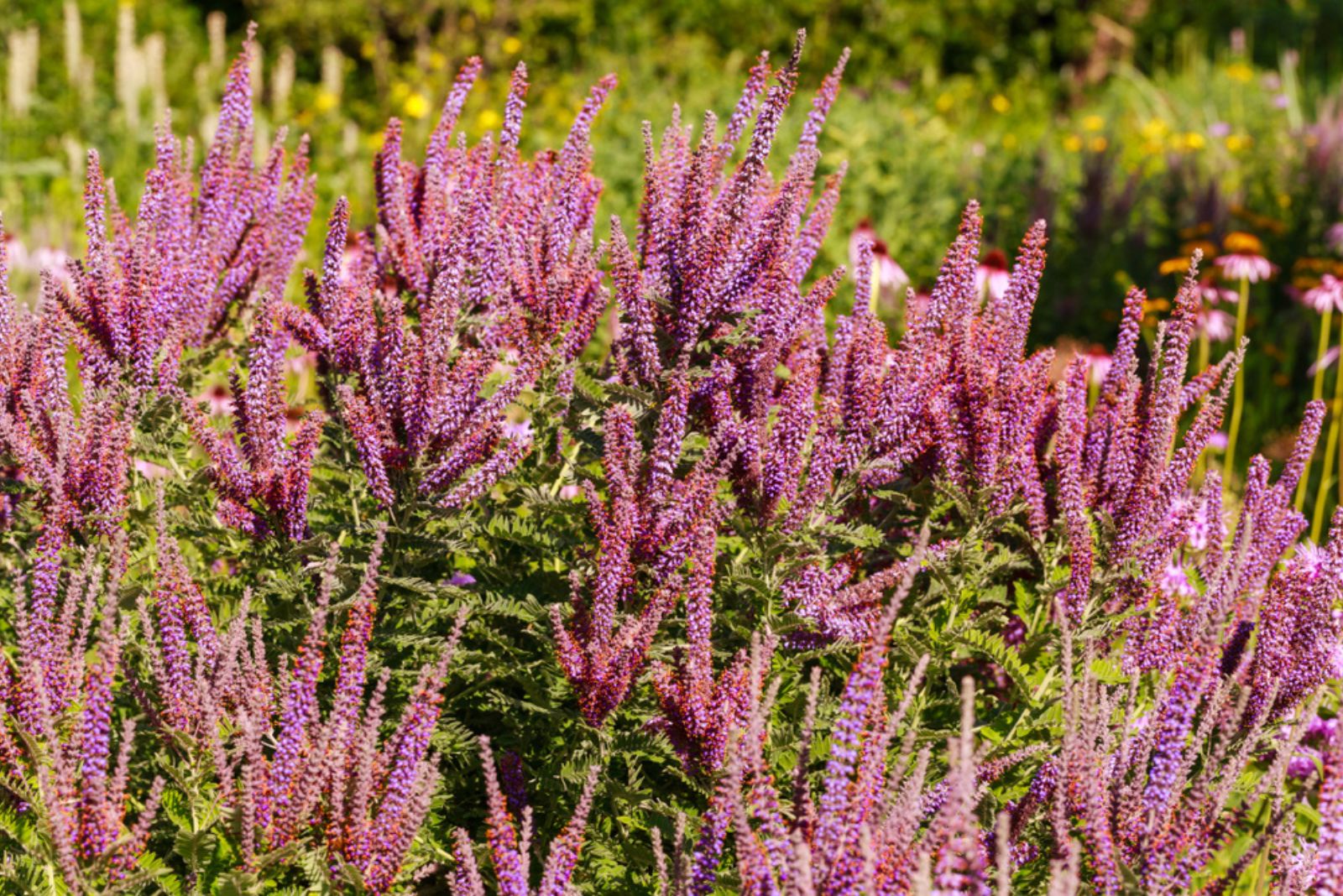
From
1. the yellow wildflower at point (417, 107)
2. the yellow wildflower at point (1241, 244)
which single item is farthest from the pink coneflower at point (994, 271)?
the yellow wildflower at point (417, 107)

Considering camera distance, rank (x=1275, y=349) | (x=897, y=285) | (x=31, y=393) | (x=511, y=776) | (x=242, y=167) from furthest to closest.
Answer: (x=1275, y=349) → (x=897, y=285) → (x=242, y=167) → (x=31, y=393) → (x=511, y=776)

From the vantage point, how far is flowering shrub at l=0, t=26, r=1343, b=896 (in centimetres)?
241

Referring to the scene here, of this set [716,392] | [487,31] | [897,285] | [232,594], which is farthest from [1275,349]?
[487,31]

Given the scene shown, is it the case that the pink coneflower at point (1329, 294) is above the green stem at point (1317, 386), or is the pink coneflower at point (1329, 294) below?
above

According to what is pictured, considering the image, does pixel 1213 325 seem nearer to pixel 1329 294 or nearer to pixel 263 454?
pixel 1329 294

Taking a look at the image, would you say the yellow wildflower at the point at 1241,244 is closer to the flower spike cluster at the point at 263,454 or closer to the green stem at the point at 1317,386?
the green stem at the point at 1317,386

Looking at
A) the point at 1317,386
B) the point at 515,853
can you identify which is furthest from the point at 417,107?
the point at 515,853

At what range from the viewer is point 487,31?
14.4 metres

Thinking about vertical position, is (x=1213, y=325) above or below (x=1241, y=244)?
below

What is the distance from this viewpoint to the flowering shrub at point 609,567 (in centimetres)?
241

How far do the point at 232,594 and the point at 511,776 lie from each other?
84cm

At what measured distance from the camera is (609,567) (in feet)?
8.39

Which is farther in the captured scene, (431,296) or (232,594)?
(232,594)

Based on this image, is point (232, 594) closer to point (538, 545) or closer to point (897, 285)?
point (538, 545)
